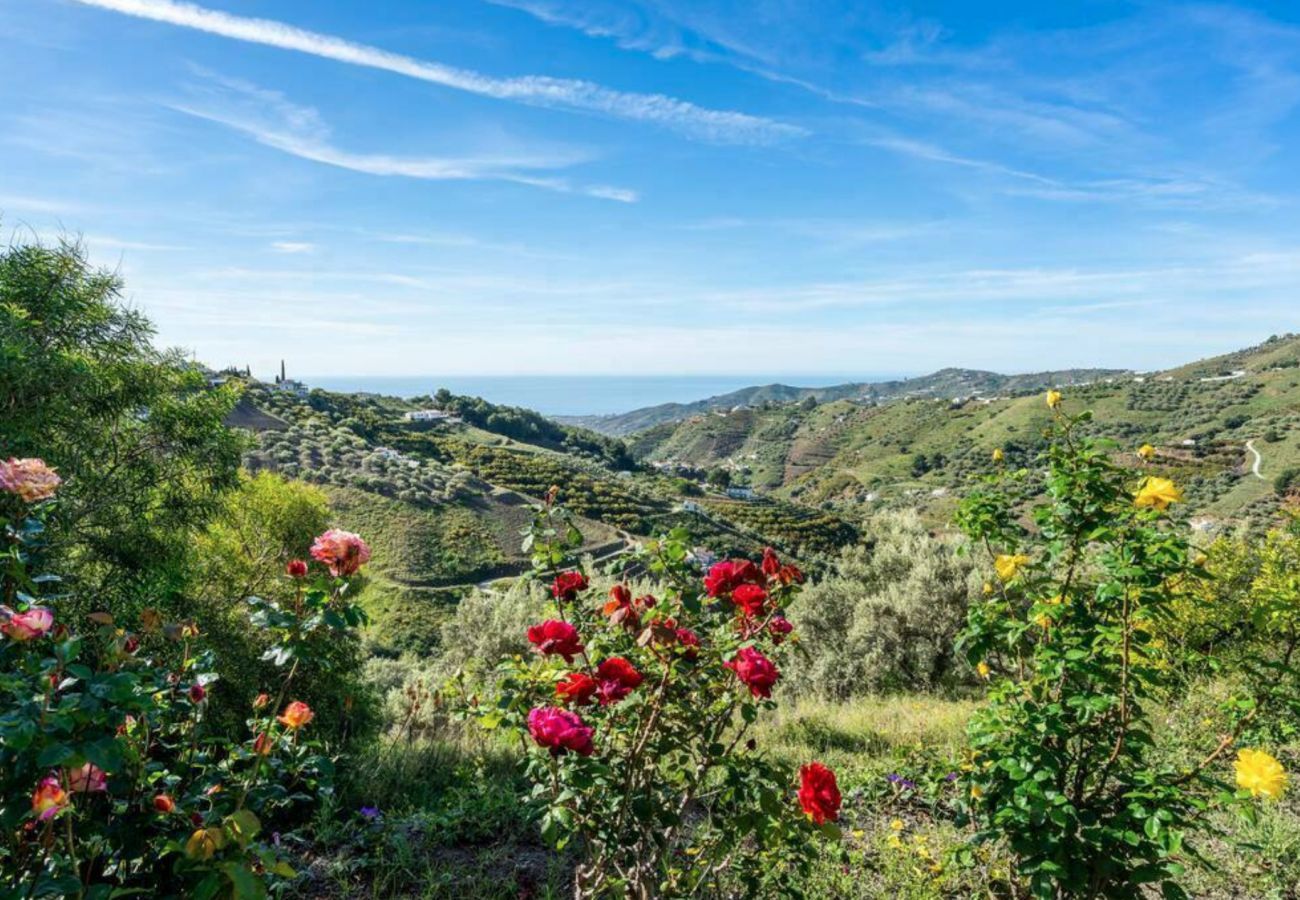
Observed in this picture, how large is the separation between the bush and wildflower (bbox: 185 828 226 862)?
462 inches

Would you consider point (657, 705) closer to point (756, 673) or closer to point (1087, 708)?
point (756, 673)

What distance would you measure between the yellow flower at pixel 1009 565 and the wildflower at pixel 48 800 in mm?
3150

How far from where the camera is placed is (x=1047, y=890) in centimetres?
236

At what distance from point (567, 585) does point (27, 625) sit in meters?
1.58

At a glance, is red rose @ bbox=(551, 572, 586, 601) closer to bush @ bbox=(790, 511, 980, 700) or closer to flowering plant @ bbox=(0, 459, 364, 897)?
flowering plant @ bbox=(0, 459, 364, 897)

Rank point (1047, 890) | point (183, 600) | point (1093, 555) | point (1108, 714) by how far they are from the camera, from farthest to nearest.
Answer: point (183, 600) → point (1108, 714) → point (1093, 555) → point (1047, 890)

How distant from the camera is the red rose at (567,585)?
2539 mm

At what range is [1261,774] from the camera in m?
2.14

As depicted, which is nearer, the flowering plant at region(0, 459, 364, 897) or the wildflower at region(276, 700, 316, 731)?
the flowering plant at region(0, 459, 364, 897)

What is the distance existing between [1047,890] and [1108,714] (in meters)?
0.80

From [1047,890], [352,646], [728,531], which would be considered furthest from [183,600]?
[728,531]

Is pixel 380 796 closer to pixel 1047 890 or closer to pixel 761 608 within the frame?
pixel 761 608

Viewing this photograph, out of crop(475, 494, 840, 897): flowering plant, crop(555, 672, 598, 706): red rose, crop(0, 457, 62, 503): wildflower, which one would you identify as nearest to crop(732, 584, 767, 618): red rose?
crop(475, 494, 840, 897): flowering plant

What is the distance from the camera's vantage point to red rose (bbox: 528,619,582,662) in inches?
83.6
